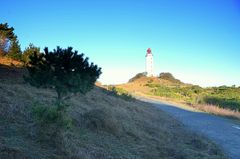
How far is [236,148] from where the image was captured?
13.4 m

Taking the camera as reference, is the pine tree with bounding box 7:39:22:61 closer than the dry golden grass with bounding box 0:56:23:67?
No

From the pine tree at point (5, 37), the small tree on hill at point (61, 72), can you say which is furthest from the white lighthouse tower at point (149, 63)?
the small tree on hill at point (61, 72)

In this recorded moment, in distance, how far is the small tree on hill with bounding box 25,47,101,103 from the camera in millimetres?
10109

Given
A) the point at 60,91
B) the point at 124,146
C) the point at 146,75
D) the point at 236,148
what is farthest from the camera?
the point at 146,75

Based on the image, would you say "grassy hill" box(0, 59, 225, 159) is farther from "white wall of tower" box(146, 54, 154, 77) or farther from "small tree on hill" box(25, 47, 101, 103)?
"white wall of tower" box(146, 54, 154, 77)

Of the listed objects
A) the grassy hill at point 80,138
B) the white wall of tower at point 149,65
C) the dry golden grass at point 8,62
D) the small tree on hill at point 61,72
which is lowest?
the grassy hill at point 80,138

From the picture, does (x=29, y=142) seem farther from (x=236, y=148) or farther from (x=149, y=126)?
(x=236, y=148)

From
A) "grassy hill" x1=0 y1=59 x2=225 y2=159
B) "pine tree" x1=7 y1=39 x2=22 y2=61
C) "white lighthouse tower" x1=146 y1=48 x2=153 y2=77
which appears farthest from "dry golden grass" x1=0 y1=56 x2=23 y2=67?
"white lighthouse tower" x1=146 y1=48 x2=153 y2=77

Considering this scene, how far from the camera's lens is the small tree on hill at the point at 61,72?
10.1 m

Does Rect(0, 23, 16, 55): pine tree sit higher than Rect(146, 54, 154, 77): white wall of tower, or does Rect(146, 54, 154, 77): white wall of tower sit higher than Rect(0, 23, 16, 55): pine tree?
Rect(146, 54, 154, 77): white wall of tower

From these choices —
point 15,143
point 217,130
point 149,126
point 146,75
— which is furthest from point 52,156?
point 146,75

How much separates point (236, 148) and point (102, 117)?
552cm

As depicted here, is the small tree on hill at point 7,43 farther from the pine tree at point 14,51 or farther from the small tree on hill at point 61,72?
the small tree on hill at point 61,72

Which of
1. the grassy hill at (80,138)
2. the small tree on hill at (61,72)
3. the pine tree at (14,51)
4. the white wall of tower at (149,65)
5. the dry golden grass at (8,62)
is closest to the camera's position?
the grassy hill at (80,138)
